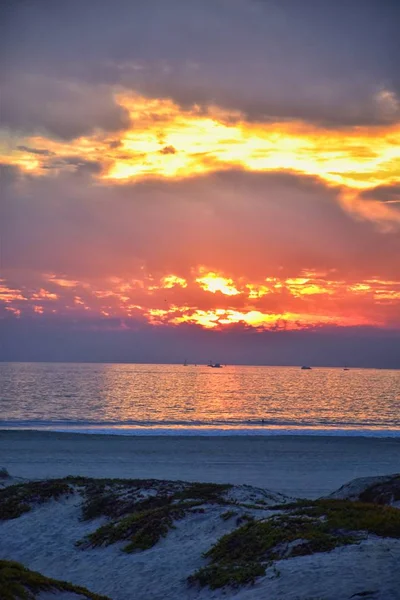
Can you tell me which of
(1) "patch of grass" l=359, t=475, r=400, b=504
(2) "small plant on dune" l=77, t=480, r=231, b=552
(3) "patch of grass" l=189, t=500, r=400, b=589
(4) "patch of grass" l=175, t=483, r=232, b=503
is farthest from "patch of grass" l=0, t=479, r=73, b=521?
(1) "patch of grass" l=359, t=475, r=400, b=504

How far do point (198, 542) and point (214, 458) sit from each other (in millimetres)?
30245

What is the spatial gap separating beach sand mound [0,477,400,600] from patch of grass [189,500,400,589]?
0.03 metres

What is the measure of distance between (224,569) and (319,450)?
40055mm

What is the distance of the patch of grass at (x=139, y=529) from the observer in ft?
56.4

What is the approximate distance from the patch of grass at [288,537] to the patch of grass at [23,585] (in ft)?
13.3

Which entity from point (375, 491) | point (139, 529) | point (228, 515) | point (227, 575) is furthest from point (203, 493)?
point (227, 575)

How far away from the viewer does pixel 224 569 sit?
1381cm

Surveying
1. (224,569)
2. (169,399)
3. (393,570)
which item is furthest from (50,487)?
(169,399)

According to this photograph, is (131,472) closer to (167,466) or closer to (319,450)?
(167,466)

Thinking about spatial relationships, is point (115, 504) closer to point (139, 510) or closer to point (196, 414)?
point (139, 510)

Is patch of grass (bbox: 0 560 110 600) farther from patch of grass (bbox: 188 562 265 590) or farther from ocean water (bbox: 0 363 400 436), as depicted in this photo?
ocean water (bbox: 0 363 400 436)

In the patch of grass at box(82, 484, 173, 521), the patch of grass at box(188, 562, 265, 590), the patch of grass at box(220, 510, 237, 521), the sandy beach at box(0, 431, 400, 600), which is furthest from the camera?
the patch of grass at box(82, 484, 173, 521)

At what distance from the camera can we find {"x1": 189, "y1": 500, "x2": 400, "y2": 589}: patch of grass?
533 inches

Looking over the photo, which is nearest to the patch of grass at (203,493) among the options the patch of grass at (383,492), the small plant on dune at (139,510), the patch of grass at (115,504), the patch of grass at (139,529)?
the small plant on dune at (139,510)
